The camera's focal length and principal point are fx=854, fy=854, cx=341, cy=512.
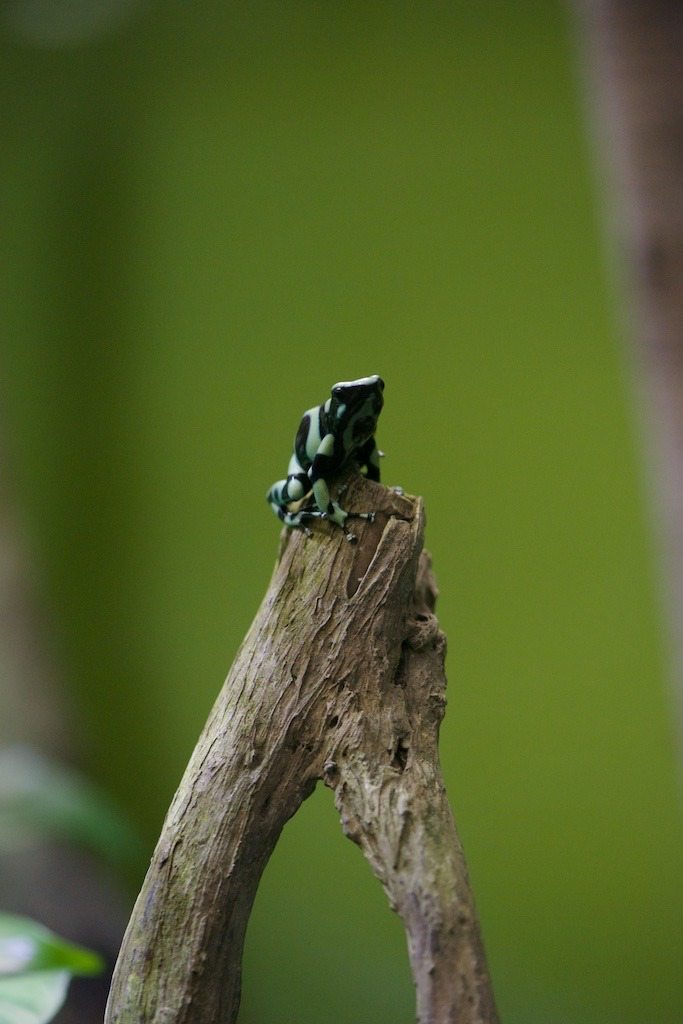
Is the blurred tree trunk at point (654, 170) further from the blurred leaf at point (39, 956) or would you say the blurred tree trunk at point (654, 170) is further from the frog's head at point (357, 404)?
the blurred leaf at point (39, 956)

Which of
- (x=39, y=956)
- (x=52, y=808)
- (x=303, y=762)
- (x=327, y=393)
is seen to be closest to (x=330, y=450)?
(x=303, y=762)

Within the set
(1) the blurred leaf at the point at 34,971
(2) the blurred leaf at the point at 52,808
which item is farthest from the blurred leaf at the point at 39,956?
(2) the blurred leaf at the point at 52,808

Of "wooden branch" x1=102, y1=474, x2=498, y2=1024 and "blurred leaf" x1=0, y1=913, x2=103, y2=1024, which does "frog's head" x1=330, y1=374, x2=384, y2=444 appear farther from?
"blurred leaf" x1=0, y1=913, x2=103, y2=1024

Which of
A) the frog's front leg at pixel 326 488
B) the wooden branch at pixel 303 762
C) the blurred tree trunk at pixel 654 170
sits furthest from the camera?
the blurred tree trunk at pixel 654 170

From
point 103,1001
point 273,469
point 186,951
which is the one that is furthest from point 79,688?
point 186,951

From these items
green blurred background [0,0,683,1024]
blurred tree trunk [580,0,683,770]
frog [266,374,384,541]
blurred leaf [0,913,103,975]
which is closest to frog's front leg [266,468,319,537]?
frog [266,374,384,541]

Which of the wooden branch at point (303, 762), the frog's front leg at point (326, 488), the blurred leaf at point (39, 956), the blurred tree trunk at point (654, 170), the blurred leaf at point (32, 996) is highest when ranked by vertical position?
the blurred tree trunk at point (654, 170)

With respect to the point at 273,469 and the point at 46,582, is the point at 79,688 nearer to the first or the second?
the point at 46,582
